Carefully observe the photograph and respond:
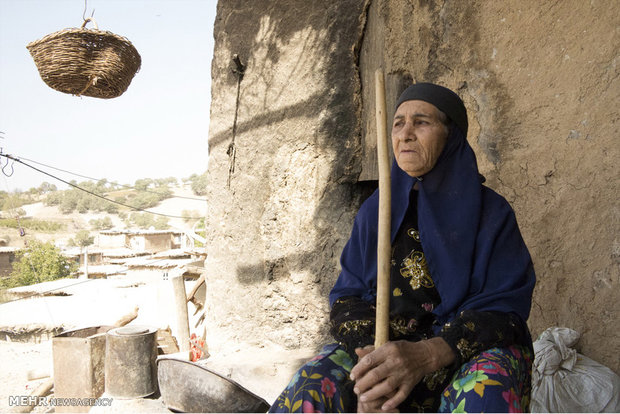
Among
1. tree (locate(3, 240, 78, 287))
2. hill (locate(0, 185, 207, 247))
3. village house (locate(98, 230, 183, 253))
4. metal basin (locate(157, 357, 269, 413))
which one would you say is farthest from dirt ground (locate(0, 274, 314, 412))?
hill (locate(0, 185, 207, 247))

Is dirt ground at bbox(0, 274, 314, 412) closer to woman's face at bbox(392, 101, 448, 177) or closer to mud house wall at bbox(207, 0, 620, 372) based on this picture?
mud house wall at bbox(207, 0, 620, 372)

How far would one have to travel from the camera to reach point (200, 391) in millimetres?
2736

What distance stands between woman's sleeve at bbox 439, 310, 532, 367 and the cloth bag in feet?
2.46

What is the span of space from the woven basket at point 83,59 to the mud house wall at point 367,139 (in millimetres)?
786

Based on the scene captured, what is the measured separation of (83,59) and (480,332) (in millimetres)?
3686

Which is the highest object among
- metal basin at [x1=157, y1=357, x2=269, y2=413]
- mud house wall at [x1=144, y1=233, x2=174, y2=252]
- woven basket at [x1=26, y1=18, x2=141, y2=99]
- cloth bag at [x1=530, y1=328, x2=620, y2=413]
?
woven basket at [x1=26, y1=18, x2=141, y2=99]

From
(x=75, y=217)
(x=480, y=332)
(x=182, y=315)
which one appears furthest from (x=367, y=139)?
(x=75, y=217)

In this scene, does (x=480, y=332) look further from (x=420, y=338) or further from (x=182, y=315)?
(x=182, y=315)

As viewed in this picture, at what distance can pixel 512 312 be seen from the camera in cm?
136

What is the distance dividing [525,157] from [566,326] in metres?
0.85

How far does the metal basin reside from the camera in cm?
257

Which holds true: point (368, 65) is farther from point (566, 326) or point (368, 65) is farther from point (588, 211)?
point (566, 326)

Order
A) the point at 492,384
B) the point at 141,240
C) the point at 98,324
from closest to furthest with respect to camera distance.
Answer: the point at 492,384, the point at 98,324, the point at 141,240

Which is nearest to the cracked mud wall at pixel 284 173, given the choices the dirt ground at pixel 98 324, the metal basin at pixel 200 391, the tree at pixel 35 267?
the dirt ground at pixel 98 324
